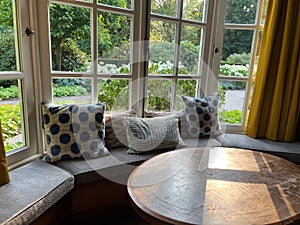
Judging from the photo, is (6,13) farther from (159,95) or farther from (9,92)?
(159,95)

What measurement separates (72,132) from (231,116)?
5.66 ft

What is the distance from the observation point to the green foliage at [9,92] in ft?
4.94

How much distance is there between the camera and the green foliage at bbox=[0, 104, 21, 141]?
153cm

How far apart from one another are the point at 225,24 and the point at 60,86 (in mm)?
1729

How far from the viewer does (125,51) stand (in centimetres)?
211

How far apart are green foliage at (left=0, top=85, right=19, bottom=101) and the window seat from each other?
47 cm

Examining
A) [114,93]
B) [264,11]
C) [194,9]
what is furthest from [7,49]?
[264,11]

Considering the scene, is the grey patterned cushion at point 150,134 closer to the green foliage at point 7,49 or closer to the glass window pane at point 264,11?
the green foliage at point 7,49

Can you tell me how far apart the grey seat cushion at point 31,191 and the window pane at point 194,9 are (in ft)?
5.99

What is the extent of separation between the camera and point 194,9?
93.0 inches

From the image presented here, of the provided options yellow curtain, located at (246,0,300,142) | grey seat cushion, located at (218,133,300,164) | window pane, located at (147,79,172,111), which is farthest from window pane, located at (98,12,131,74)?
yellow curtain, located at (246,0,300,142)

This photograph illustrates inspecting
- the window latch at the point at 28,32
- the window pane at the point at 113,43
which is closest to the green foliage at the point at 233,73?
the window pane at the point at 113,43

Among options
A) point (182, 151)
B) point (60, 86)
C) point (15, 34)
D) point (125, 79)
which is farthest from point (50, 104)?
point (182, 151)

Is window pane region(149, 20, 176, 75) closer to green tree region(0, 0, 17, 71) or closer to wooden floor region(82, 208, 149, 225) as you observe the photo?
green tree region(0, 0, 17, 71)
